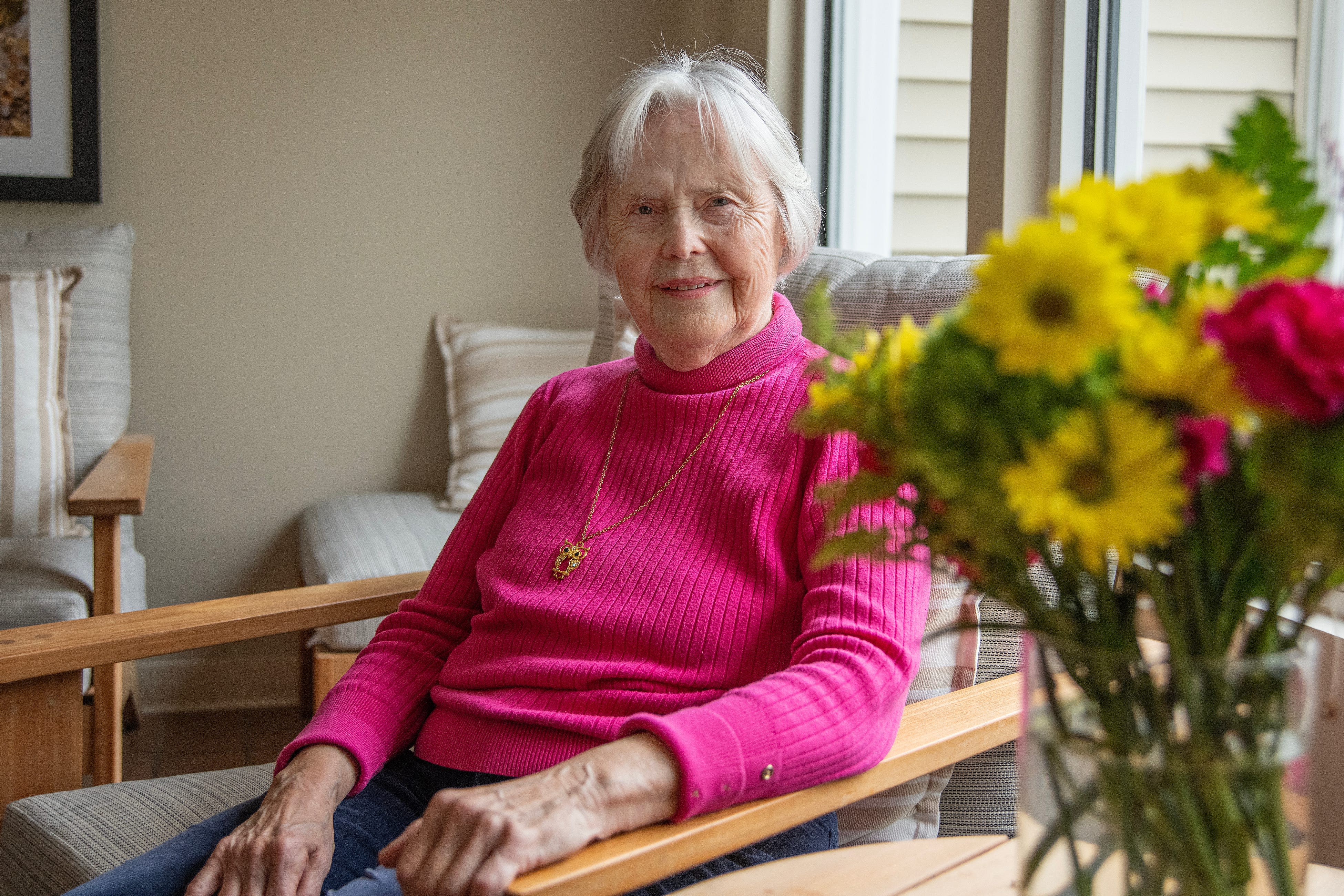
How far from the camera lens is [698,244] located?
1.29 meters

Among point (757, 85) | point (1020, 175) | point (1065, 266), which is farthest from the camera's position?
point (1020, 175)

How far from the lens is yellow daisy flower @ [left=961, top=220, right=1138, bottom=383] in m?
0.40

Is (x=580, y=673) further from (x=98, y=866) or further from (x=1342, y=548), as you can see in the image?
(x=1342, y=548)

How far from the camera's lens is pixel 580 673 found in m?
1.12

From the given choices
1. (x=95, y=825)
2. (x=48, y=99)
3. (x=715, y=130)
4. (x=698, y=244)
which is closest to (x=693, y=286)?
(x=698, y=244)

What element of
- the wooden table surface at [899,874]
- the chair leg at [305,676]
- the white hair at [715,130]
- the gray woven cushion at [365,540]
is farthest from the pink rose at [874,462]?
the chair leg at [305,676]

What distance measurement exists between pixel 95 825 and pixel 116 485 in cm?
103

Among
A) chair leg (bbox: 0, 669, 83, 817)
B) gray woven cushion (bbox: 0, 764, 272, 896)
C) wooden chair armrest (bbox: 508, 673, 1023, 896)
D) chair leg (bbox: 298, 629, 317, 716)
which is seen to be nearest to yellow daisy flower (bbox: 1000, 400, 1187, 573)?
wooden chair armrest (bbox: 508, 673, 1023, 896)

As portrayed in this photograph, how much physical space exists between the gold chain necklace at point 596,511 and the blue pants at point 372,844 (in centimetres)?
23

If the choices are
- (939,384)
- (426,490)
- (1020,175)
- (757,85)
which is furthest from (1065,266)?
(426,490)

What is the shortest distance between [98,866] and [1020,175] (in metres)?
1.51

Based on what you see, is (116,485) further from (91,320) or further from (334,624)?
(334,624)

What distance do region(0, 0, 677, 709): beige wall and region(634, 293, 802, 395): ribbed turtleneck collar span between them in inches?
71.0

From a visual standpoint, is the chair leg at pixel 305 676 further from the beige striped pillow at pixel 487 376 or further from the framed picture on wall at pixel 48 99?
the framed picture on wall at pixel 48 99
